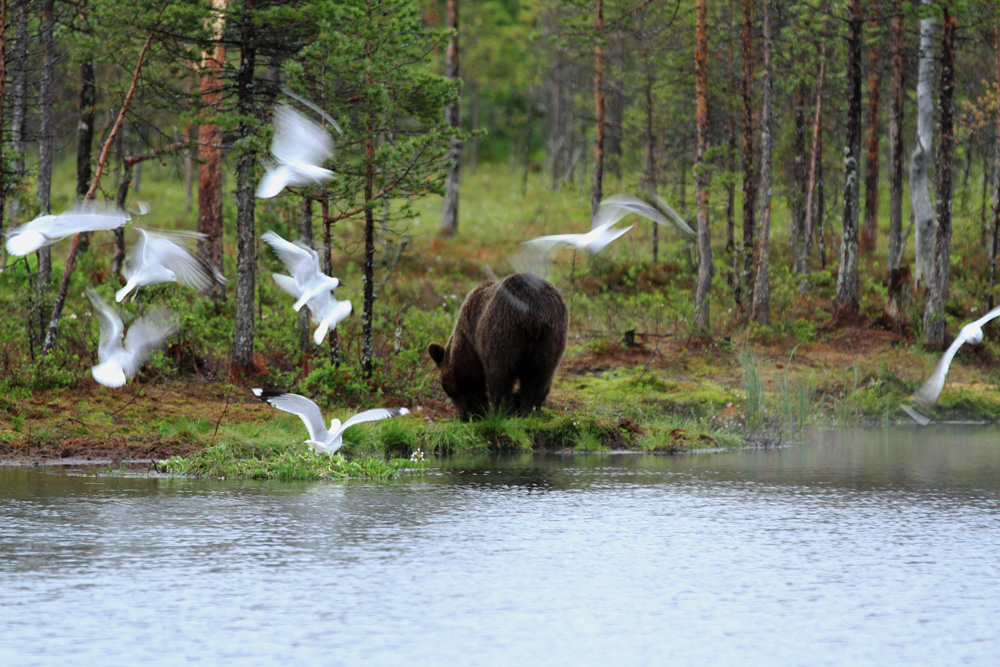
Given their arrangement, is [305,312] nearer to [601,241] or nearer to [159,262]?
[159,262]

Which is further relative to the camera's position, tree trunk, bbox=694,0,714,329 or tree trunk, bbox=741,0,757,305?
tree trunk, bbox=741,0,757,305

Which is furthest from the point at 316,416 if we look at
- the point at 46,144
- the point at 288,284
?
the point at 46,144

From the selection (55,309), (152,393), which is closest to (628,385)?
(152,393)

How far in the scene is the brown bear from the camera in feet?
34.7

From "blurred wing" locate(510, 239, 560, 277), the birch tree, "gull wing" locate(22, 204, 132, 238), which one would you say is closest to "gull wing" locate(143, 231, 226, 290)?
"gull wing" locate(22, 204, 132, 238)

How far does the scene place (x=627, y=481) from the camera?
9.40m

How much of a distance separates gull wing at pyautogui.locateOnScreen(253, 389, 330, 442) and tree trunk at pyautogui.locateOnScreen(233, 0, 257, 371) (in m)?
3.58

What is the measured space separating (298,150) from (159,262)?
1.33 metres

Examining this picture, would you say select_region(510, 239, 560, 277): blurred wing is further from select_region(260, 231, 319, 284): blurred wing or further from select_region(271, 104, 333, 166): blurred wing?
select_region(271, 104, 333, 166): blurred wing

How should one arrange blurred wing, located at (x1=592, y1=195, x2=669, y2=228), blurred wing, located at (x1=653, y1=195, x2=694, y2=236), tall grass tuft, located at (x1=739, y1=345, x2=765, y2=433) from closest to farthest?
blurred wing, located at (x1=653, y1=195, x2=694, y2=236) → blurred wing, located at (x1=592, y1=195, x2=669, y2=228) → tall grass tuft, located at (x1=739, y1=345, x2=765, y2=433)

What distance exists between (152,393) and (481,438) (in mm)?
3494

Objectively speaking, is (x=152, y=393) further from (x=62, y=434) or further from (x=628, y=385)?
(x=628, y=385)

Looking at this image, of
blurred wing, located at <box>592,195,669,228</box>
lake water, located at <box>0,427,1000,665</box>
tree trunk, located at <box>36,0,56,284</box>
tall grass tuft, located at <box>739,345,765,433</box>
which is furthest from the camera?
tree trunk, located at <box>36,0,56,284</box>

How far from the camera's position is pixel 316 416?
939cm
